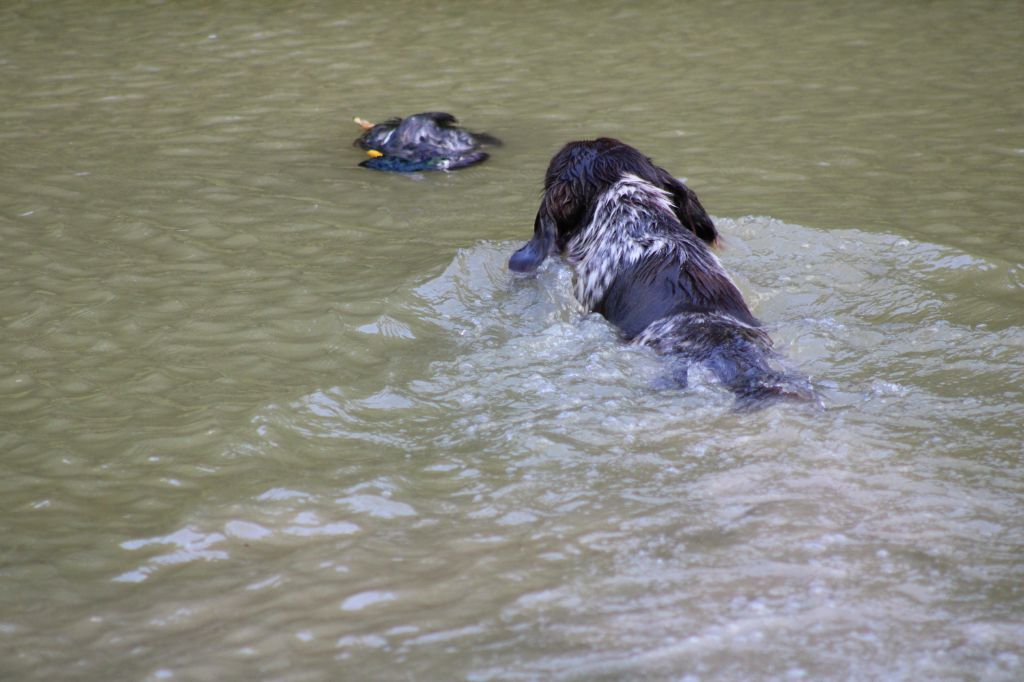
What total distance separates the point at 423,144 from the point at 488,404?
13.1 ft

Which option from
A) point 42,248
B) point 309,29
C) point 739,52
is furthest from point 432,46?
point 42,248

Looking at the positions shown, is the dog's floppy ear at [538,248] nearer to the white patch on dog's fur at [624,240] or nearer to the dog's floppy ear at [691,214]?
the white patch on dog's fur at [624,240]

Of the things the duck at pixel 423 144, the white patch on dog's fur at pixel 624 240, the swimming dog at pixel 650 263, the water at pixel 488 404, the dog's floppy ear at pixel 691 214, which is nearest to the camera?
the water at pixel 488 404

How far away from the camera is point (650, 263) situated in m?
5.25

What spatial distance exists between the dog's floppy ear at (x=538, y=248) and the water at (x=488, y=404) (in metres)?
0.14

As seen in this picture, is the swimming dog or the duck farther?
the duck

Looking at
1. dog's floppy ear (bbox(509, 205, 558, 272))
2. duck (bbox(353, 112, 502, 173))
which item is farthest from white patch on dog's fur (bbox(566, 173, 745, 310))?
duck (bbox(353, 112, 502, 173))

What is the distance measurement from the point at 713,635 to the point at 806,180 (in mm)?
5027

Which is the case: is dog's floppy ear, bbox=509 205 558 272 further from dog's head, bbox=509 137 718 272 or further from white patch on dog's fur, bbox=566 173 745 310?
white patch on dog's fur, bbox=566 173 745 310

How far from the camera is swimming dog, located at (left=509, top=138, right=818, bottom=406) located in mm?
4430

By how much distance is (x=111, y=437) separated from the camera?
4387 millimetres

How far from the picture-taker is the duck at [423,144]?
794 centimetres

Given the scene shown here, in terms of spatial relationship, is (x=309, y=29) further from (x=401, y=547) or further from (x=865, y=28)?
(x=401, y=547)

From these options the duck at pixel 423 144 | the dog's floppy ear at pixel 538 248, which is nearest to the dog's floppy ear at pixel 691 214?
the dog's floppy ear at pixel 538 248
